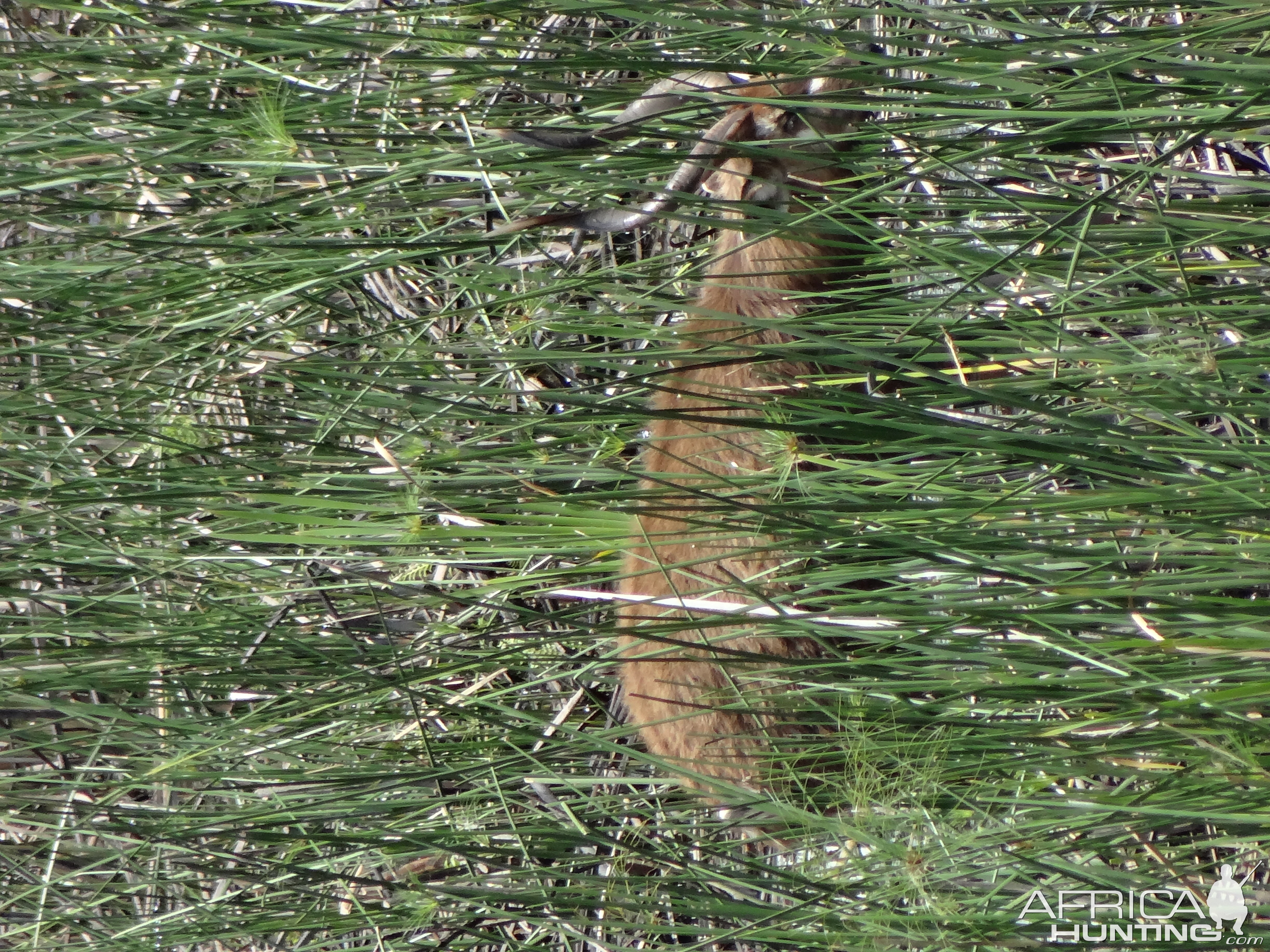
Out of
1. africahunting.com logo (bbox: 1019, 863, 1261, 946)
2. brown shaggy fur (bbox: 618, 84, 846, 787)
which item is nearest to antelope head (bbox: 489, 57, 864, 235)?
brown shaggy fur (bbox: 618, 84, 846, 787)

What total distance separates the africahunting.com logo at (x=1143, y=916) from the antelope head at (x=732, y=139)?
1.27m

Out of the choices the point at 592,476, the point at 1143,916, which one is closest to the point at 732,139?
the point at 592,476

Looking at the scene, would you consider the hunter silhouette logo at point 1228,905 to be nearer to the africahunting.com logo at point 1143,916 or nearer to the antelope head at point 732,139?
the africahunting.com logo at point 1143,916

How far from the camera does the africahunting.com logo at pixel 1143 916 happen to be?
61.7 inches

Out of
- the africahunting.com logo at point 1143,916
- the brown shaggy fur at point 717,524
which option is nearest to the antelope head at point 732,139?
the brown shaggy fur at point 717,524

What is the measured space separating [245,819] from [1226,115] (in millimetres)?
2112

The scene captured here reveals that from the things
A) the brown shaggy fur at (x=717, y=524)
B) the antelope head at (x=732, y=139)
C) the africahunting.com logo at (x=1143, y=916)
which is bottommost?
the africahunting.com logo at (x=1143, y=916)

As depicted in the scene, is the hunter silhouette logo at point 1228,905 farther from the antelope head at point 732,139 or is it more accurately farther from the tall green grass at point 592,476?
the antelope head at point 732,139

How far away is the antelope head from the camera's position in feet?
5.09

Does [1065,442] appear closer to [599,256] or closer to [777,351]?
[777,351]

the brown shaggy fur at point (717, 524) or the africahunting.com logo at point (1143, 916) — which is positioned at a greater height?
the brown shaggy fur at point (717, 524)

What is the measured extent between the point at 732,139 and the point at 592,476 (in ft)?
2.16

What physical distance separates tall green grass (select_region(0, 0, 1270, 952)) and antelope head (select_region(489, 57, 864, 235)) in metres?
0.06

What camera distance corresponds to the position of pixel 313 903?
84.9 inches
